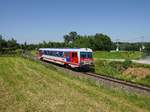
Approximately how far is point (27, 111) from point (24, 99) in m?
2.36

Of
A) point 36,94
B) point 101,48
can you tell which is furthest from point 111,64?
point 101,48

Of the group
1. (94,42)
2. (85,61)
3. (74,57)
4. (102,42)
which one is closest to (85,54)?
(85,61)

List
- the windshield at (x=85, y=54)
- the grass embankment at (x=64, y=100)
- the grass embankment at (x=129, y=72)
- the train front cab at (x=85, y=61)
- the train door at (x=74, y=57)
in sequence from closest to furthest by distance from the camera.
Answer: the grass embankment at (x=64, y=100) < the grass embankment at (x=129, y=72) < the train front cab at (x=85, y=61) < the windshield at (x=85, y=54) < the train door at (x=74, y=57)

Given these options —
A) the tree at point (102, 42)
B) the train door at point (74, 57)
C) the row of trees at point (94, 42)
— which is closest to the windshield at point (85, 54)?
the train door at point (74, 57)

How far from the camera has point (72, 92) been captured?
1591 centimetres

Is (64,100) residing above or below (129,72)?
above

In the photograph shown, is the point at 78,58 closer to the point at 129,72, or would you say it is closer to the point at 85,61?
the point at 85,61

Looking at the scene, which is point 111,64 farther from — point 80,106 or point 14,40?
point 14,40

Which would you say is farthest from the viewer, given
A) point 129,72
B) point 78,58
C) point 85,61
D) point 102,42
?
point 102,42

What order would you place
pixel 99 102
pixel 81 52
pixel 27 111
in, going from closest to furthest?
pixel 27 111 < pixel 99 102 < pixel 81 52

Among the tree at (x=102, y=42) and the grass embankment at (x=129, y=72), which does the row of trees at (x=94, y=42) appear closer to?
the tree at (x=102, y=42)

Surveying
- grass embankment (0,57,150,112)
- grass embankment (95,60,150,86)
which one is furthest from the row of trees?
grass embankment (0,57,150,112)

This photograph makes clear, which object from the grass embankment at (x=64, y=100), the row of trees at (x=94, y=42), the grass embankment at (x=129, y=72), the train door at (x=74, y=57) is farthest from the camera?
the row of trees at (x=94, y=42)

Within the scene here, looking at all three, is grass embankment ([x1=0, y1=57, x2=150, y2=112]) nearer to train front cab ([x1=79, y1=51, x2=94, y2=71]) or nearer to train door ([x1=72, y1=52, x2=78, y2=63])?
train front cab ([x1=79, y1=51, x2=94, y2=71])
